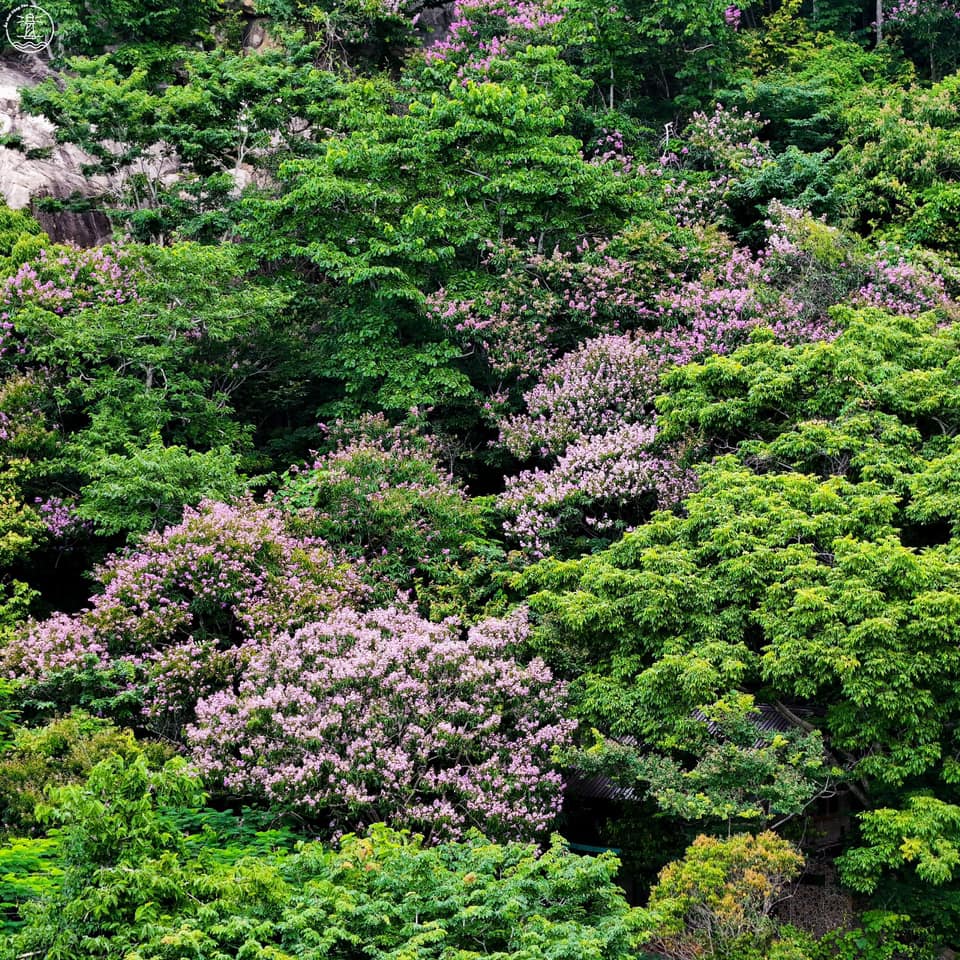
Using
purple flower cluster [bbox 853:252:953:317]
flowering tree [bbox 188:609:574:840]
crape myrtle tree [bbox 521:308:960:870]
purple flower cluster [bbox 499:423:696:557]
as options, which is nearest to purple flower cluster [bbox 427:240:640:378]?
purple flower cluster [bbox 499:423:696:557]

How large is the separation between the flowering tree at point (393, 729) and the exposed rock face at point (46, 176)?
1441cm

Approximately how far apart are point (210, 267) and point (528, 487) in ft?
22.6

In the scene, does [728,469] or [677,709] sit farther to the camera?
[728,469]

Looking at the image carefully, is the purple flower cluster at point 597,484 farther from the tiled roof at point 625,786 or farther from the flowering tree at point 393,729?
the tiled roof at point 625,786

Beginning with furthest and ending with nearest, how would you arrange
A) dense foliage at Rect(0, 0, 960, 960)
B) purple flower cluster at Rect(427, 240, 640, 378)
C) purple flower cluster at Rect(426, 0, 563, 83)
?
purple flower cluster at Rect(426, 0, 563, 83)
purple flower cluster at Rect(427, 240, 640, 378)
dense foliage at Rect(0, 0, 960, 960)

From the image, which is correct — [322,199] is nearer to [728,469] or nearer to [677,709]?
[728,469]

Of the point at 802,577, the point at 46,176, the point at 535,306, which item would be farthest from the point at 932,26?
the point at 46,176

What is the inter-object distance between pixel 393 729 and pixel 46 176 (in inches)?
689

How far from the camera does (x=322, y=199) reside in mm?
19781

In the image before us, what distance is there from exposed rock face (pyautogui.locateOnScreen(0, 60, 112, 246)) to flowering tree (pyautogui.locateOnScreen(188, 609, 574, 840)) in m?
14.4

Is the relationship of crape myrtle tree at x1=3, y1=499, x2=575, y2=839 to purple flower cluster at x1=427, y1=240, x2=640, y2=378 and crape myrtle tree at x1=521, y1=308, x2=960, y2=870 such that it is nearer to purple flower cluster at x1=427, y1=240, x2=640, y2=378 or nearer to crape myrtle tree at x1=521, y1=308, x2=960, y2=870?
crape myrtle tree at x1=521, y1=308, x2=960, y2=870

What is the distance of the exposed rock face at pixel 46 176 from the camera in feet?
78.1

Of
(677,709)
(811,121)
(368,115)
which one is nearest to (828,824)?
(677,709)

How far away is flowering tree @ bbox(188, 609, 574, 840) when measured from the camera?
12.0 m
